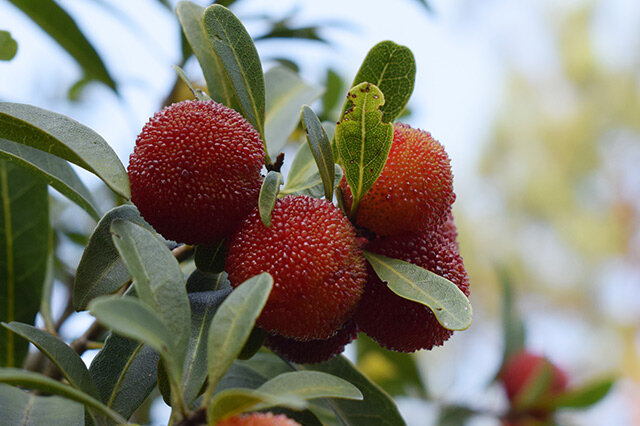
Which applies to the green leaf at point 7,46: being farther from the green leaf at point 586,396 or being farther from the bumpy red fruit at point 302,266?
the green leaf at point 586,396

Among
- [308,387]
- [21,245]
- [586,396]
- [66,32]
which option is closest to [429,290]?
[308,387]

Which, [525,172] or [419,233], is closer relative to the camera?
[419,233]

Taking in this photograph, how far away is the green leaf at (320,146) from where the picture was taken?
0.56 meters

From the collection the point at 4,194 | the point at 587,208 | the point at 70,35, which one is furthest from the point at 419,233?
the point at 587,208

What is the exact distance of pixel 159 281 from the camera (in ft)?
1.55

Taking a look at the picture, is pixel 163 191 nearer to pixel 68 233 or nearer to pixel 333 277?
pixel 333 277

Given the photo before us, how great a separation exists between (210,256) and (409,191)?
0.21 metres

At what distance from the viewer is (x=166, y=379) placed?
55 cm

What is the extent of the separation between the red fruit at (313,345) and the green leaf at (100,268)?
0.18 m

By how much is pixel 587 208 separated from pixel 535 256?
1.13 m

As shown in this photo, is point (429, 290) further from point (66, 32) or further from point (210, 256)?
point (66, 32)

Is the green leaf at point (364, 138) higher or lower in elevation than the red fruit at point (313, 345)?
higher

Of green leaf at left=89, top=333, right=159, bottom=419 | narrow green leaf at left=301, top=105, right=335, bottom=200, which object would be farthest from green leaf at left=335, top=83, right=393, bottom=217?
green leaf at left=89, top=333, right=159, bottom=419

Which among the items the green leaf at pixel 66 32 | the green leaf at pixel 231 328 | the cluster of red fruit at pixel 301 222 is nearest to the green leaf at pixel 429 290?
the cluster of red fruit at pixel 301 222
